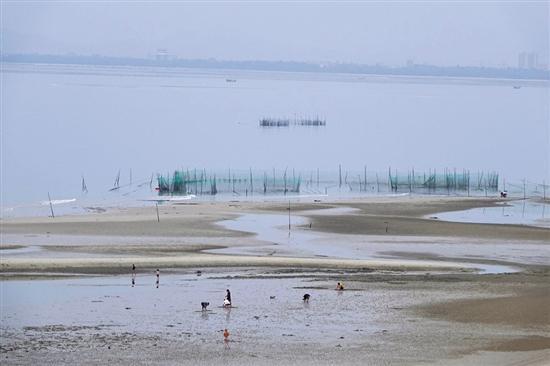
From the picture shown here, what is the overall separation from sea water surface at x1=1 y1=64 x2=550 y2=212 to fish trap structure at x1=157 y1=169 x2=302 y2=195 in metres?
1.43

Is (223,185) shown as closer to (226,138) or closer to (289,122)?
(226,138)

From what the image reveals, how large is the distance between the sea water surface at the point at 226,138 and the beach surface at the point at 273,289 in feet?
40.8

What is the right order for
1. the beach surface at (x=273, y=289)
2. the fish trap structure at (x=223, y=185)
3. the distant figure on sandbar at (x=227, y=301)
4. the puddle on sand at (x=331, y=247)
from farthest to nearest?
the fish trap structure at (x=223, y=185) < the puddle on sand at (x=331, y=247) < the distant figure on sandbar at (x=227, y=301) < the beach surface at (x=273, y=289)

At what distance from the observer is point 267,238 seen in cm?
3875

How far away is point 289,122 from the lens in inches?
4624

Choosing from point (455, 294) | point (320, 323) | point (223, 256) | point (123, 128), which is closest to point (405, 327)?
point (320, 323)

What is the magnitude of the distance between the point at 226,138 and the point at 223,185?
41399 millimetres

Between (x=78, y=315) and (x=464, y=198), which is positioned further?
(x=464, y=198)

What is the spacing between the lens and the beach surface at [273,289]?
864 inches

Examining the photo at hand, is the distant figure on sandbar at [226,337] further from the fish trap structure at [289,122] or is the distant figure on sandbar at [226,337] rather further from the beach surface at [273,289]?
the fish trap structure at [289,122]

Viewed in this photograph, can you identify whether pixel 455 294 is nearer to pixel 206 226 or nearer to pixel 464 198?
pixel 206 226

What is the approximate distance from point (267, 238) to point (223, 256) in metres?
4.89

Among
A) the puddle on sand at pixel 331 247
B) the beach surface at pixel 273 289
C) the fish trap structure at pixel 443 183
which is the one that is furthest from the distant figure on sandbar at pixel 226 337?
the fish trap structure at pixel 443 183

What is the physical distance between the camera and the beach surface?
2195 cm
